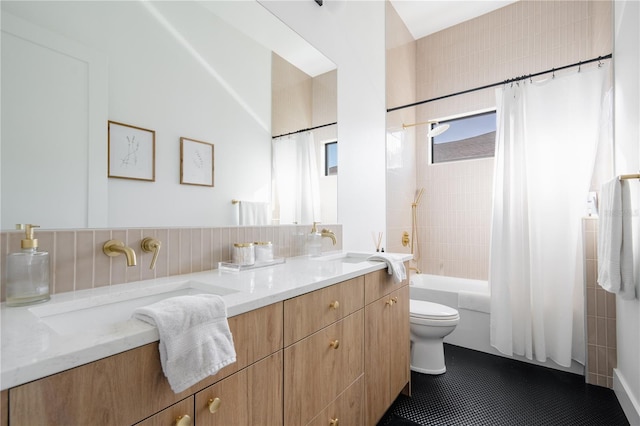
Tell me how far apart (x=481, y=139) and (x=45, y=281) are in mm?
3655

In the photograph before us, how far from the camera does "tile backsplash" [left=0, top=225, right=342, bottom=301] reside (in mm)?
886

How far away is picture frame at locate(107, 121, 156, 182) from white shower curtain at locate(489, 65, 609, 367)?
2.40 m

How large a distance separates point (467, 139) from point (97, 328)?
143 inches

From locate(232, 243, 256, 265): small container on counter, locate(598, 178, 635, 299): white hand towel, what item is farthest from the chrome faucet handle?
locate(598, 178, 635, 299): white hand towel

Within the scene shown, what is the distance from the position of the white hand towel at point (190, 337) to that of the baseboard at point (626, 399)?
2.10 meters

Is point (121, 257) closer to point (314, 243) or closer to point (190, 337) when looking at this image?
point (190, 337)

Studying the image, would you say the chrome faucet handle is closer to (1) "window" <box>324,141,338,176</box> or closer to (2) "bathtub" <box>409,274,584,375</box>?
(1) "window" <box>324,141,338,176</box>

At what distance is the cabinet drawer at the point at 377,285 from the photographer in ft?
4.79

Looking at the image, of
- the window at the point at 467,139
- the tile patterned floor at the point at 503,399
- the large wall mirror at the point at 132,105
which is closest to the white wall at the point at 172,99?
the large wall mirror at the point at 132,105

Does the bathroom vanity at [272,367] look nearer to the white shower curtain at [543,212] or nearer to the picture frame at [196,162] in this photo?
the picture frame at [196,162]

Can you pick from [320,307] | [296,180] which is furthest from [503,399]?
[296,180]

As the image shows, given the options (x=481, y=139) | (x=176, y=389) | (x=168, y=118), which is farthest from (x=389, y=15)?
(x=176, y=389)

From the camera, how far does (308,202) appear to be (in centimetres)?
195

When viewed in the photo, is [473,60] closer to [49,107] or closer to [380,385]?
[380,385]
